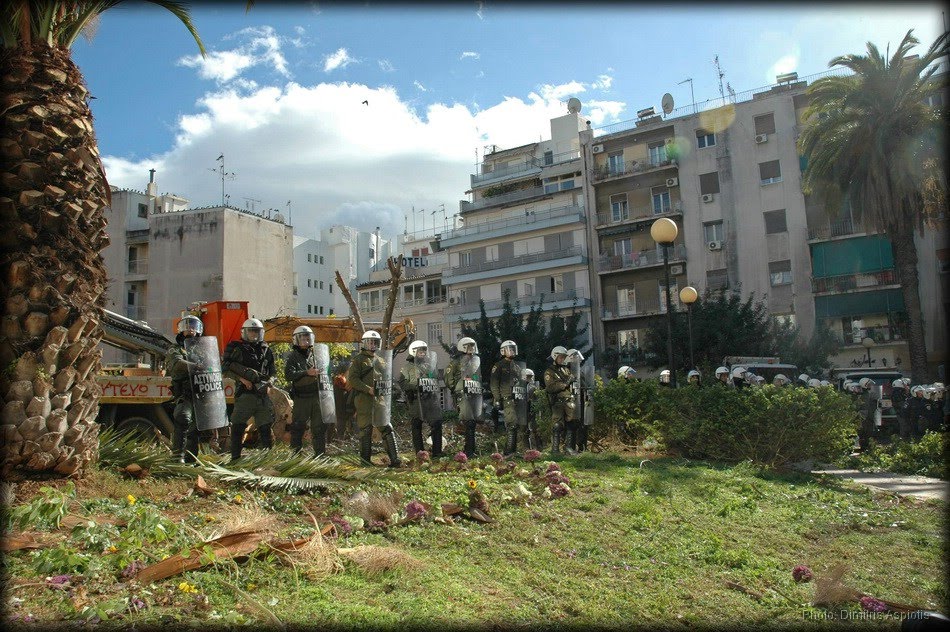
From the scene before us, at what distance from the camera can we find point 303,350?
1092 cm

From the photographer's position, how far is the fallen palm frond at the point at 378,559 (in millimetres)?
5539

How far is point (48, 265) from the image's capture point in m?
6.70

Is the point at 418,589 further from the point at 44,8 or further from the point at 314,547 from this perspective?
the point at 44,8

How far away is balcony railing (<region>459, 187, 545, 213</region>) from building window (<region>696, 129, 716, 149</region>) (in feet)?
35.5

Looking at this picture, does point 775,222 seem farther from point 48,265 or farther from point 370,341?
point 48,265

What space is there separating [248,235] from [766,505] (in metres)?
47.7

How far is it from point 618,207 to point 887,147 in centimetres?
1968

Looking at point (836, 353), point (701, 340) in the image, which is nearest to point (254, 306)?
point (701, 340)

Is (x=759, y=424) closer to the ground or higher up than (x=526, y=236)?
closer to the ground

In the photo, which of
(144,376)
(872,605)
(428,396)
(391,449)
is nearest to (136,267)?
(144,376)

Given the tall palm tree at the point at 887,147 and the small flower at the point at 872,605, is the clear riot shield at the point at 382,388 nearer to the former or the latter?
the small flower at the point at 872,605

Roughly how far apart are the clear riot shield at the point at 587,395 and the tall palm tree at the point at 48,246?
9533mm

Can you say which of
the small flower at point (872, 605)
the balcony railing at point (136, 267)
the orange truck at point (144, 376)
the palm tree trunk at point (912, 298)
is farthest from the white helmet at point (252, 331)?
the balcony railing at point (136, 267)

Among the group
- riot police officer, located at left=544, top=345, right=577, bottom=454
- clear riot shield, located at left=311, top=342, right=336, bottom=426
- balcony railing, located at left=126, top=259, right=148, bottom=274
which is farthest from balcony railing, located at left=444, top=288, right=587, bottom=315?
clear riot shield, located at left=311, top=342, right=336, bottom=426
